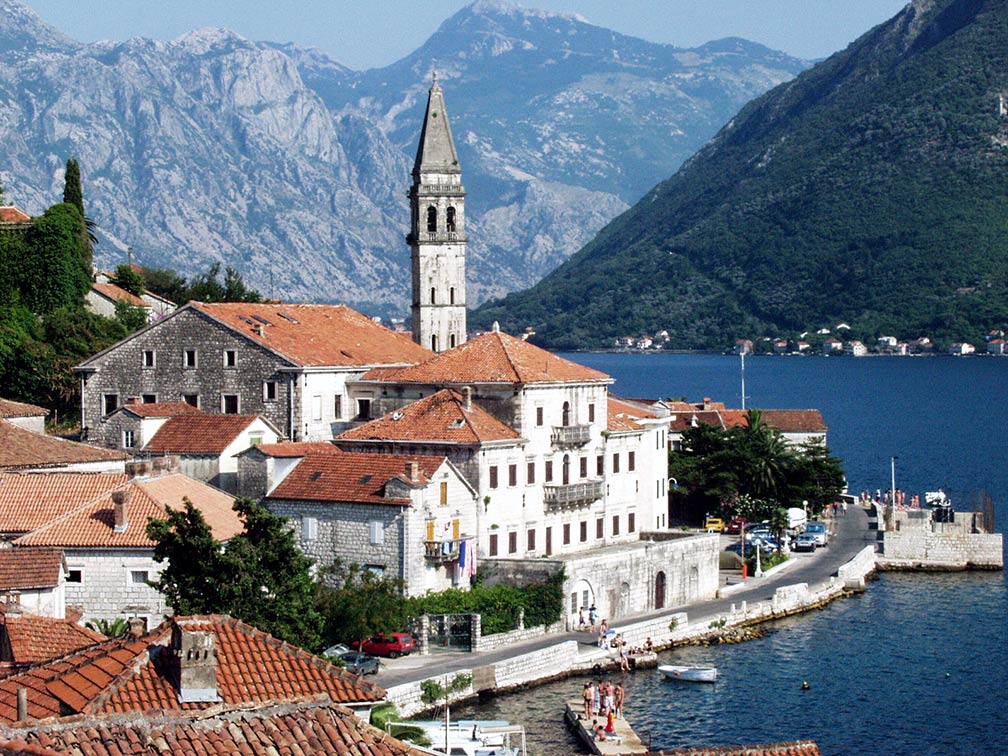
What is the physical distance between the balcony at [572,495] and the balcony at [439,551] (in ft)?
22.6

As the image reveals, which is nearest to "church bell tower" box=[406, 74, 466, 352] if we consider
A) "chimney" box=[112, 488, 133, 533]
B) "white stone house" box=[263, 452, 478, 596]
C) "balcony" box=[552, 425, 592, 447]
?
"balcony" box=[552, 425, 592, 447]

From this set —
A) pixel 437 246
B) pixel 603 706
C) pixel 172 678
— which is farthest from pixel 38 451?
pixel 172 678

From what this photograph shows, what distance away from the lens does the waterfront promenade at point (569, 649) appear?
4966cm

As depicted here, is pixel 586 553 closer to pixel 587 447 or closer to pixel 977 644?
pixel 587 447

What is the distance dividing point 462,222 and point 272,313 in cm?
1332

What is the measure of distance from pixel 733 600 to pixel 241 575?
90.4 feet

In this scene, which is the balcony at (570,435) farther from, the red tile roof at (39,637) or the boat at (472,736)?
the red tile roof at (39,637)

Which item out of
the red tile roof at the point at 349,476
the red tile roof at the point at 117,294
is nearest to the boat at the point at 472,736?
the red tile roof at the point at 349,476

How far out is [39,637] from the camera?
33094 millimetres

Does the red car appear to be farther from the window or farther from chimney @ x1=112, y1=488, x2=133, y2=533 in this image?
the window

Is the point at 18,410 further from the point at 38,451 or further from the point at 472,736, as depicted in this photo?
Answer: the point at 472,736

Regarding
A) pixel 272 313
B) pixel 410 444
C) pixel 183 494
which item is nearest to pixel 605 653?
pixel 410 444

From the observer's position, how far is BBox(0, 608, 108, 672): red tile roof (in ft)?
106

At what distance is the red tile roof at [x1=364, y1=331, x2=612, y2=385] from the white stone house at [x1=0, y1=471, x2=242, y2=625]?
12937mm
